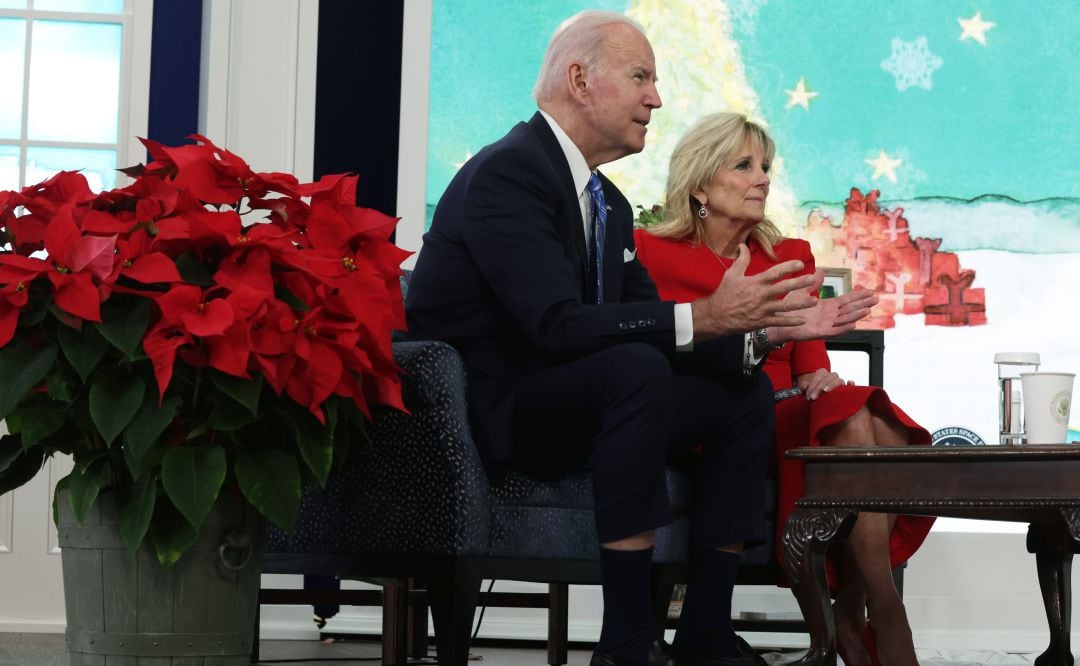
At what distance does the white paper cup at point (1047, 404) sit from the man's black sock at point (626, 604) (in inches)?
28.9

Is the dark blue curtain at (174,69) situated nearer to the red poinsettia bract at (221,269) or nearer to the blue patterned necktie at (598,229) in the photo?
the blue patterned necktie at (598,229)

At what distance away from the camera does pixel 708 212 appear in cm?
300

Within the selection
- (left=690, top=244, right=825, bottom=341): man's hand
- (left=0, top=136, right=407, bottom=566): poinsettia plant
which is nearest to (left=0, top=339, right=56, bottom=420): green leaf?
(left=0, top=136, right=407, bottom=566): poinsettia plant

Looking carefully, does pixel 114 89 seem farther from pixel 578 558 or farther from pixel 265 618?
pixel 578 558

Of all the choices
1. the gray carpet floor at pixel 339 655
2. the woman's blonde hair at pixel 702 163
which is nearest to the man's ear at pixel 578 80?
the woman's blonde hair at pixel 702 163

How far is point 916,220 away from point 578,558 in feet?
7.39

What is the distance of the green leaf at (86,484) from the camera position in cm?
157

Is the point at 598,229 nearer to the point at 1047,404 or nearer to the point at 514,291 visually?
the point at 514,291

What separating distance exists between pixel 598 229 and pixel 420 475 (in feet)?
1.86

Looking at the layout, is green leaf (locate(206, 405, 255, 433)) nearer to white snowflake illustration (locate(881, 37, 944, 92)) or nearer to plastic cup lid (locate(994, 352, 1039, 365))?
plastic cup lid (locate(994, 352, 1039, 365))

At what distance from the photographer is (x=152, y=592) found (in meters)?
1.64

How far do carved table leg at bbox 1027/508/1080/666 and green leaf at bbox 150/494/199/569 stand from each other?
1.58m

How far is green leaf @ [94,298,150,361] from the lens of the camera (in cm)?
151

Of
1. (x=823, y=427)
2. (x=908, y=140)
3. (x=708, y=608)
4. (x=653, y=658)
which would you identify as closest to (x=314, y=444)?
(x=653, y=658)
